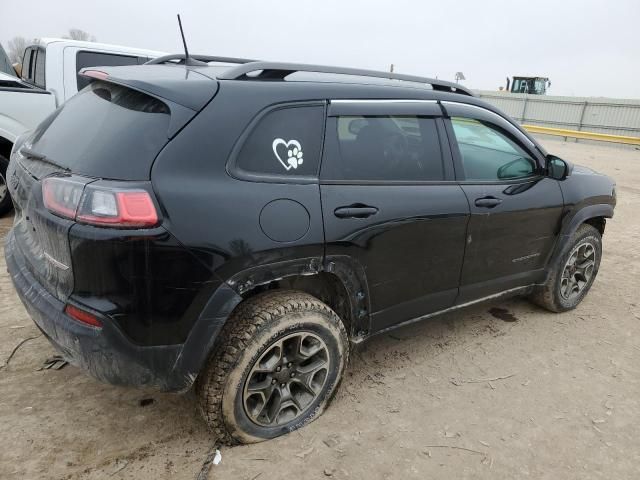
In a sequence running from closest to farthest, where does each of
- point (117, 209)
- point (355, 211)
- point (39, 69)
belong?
point (117, 209) → point (355, 211) → point (39, 69)

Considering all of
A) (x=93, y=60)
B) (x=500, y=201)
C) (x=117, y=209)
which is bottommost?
(x=500, y=201)

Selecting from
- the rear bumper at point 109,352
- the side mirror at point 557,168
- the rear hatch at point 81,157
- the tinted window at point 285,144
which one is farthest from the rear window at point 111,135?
the side mirror at point 557,168

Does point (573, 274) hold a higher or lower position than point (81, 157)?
lower

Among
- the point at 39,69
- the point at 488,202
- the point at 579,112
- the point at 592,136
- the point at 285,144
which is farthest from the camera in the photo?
the point at 579,112

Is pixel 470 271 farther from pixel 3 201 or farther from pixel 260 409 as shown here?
pixel 3 201

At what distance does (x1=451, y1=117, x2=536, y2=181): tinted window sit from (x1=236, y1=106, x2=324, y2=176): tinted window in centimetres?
103

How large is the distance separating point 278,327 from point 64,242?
96cm

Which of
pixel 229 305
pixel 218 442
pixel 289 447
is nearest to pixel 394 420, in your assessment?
pixel 289 447

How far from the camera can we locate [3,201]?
210 inches

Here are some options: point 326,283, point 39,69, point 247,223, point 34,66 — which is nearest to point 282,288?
point 326,283

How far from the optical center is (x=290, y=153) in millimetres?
2264

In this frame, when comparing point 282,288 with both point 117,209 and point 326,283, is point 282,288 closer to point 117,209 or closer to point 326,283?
point 326,283

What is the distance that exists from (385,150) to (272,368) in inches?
50.7

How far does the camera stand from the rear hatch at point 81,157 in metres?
1.93
